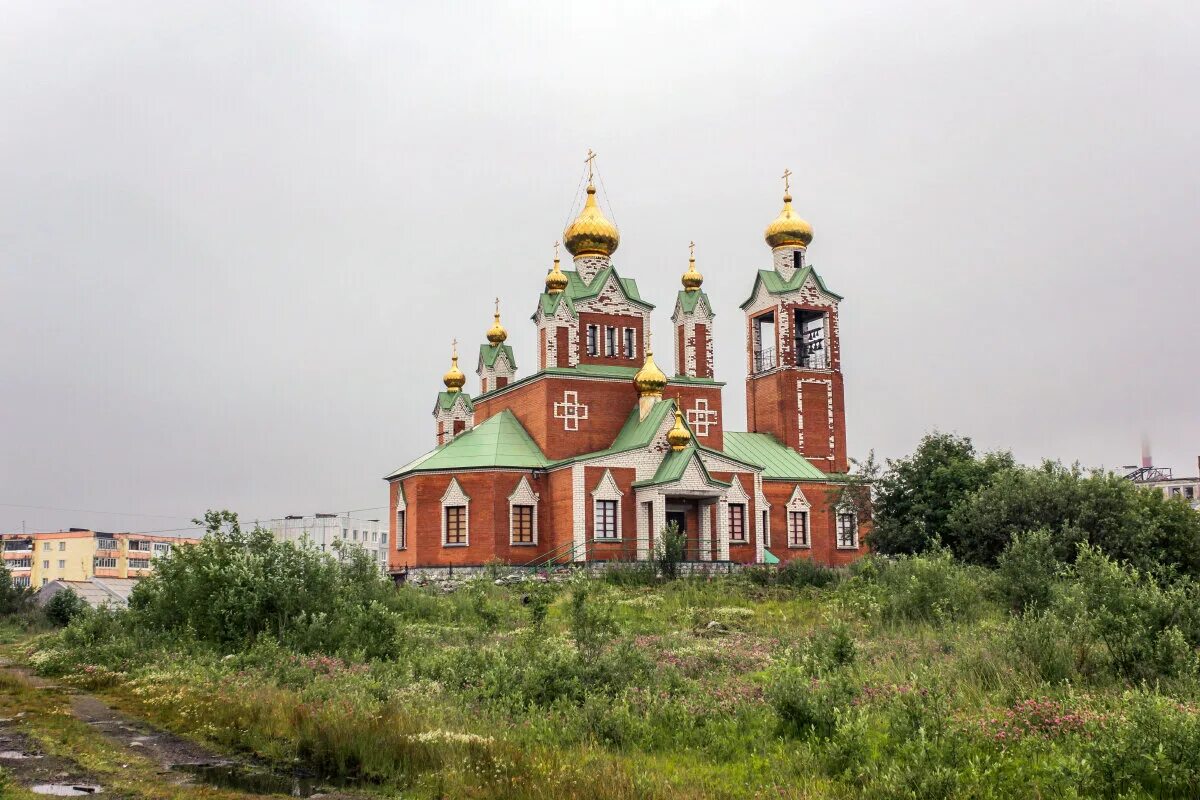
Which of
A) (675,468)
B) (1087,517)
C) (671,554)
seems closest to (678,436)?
(675,468)

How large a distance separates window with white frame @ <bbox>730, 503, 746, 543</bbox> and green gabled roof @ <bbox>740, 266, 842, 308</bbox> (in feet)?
42.3

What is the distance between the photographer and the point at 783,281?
164 feet

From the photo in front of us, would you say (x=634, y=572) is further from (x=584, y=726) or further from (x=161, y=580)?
(x=584, y=726)

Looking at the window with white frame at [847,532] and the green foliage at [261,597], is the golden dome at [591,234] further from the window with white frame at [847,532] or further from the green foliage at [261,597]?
the green foliage at [261,597]

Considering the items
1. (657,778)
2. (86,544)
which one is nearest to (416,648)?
(657,778)

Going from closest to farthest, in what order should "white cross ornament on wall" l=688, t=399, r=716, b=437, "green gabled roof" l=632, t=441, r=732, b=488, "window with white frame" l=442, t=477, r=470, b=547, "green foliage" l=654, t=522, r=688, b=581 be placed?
"green foliage" l=654, t=522, r=688, b=581 → "green gabled roof" l=632, t=441, r=732, b=488 → "window with white frame" l=442, t=477, r=470, b=547 → "white cross ornament on wall" l=688, t=399, r=716, b=437

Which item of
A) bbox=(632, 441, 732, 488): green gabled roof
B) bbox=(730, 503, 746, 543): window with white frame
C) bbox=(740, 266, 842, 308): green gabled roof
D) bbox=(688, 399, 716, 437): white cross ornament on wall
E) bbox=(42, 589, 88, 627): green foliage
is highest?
bbox=(740, 266, 842, 308): green gabled roof

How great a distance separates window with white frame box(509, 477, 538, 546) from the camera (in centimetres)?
3859

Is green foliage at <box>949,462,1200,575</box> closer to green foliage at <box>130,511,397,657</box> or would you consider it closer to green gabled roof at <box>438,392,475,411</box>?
green foliage at <box>130,511,397,657</box>

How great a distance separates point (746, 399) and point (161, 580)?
103 feet

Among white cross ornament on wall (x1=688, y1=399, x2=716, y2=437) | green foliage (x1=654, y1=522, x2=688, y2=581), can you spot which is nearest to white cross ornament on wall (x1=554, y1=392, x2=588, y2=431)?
white cross ornament on wall (x1=688, y1=399, x2=716, y2=437)

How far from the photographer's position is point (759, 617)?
25.0 meters

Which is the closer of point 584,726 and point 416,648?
point 584,726

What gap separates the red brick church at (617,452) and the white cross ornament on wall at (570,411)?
6cm
